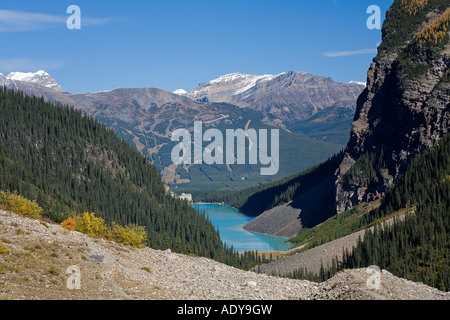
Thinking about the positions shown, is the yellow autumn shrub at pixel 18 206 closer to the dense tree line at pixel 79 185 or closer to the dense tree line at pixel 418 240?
the dense tree line at pixel 79 185

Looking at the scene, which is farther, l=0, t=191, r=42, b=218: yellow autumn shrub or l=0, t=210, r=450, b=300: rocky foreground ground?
l=0, t=191, r=42, b=218: yellow autumn shrub

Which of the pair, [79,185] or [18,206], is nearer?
[18,206]

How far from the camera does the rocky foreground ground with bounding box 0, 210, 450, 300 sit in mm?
45719

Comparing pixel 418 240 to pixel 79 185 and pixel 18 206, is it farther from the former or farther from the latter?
pixel 79 185

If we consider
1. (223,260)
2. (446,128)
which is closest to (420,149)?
(446,128)

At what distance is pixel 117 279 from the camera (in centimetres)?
5281

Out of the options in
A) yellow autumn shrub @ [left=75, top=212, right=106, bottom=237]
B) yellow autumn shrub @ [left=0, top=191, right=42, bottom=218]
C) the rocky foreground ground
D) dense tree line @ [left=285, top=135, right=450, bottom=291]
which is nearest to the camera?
the rocky foreground ground

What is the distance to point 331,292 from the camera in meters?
53.6

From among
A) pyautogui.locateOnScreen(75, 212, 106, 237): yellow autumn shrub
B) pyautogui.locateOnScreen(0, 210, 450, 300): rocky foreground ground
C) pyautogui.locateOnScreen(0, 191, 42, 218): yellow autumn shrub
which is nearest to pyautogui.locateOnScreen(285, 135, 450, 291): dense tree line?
pyautogui.locateOnScreen(0, 210, 450, 300): rocky foreground ground

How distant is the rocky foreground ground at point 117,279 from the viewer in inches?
1800

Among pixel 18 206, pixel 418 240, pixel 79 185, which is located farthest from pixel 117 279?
pixel 79 185

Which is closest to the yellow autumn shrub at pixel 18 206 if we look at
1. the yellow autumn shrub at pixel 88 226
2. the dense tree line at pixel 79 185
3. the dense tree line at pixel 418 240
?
the yellow autumn shrub at pixel 88 226

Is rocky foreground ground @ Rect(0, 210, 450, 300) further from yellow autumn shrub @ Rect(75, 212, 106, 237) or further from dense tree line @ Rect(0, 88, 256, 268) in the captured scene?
dense tree line @ Rect(0, 88, 256, 268)
